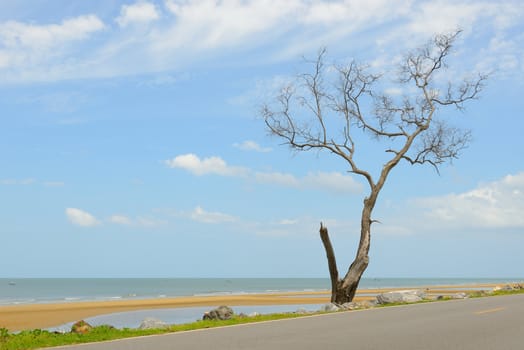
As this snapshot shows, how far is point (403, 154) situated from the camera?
28.5m

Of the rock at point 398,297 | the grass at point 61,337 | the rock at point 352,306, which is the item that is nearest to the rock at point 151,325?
the grass at point 61,337

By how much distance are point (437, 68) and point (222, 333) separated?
67.0 ft

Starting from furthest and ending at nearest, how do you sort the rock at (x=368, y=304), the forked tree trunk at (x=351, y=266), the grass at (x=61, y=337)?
the forked tree trunk at (x=351, y=266), the rock at (x=368, y=304), the grass at (x=61, y=337)

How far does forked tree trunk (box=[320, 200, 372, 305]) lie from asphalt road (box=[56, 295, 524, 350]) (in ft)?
25.0

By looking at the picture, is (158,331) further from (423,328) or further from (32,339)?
(423,328)

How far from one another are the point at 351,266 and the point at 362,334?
13.2 meters

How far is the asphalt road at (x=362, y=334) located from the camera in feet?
38.4

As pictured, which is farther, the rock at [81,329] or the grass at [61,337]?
the rock at [81,329]

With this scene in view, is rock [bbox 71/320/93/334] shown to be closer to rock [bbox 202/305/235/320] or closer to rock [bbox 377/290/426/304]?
rock [bbox 202/305/235/320]

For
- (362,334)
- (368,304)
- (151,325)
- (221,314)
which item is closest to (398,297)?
(368,304)

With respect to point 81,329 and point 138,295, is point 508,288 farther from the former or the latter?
point 138,295

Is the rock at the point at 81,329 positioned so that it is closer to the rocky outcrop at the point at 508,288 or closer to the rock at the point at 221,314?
the rock at the point at 221,314

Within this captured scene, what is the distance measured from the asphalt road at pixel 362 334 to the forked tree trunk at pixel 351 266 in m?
7.62

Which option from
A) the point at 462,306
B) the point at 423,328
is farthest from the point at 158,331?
the point at 462,306
